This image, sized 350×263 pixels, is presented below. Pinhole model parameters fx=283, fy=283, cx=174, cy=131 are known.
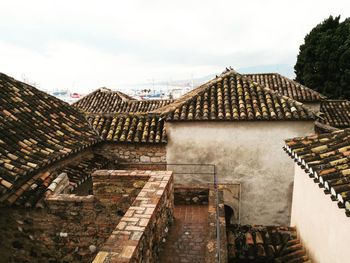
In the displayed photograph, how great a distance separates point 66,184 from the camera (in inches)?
291

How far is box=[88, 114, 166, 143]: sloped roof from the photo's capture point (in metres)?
10.7

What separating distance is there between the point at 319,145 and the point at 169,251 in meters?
3.95

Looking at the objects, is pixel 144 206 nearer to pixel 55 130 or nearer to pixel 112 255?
pixel 112 255

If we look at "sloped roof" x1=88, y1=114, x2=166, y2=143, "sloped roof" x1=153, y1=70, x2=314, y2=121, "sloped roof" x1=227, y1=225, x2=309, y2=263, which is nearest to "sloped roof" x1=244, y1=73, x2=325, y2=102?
"sloped roof" x1=153, y1=70, x2=314, y2=121

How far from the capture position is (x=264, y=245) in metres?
6.66

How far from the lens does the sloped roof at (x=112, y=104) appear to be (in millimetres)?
22561

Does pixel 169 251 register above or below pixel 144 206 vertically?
below

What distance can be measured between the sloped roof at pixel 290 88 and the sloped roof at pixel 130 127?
11979mm

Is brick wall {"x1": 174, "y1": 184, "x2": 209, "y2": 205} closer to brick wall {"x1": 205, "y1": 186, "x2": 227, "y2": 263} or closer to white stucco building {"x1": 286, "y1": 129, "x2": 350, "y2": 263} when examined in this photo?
brick wall {"x1": 205, "y1": 186, "x2": 227, "y2": 263}

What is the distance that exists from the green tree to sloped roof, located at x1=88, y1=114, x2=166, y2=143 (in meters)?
25.2

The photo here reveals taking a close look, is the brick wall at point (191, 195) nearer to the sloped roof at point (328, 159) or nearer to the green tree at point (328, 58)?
the sloped roof at point (328, 159)

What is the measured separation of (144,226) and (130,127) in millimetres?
7246

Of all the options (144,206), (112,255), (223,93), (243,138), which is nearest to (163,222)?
(144,206)

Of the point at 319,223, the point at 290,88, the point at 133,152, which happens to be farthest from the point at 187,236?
the point at 290,88
